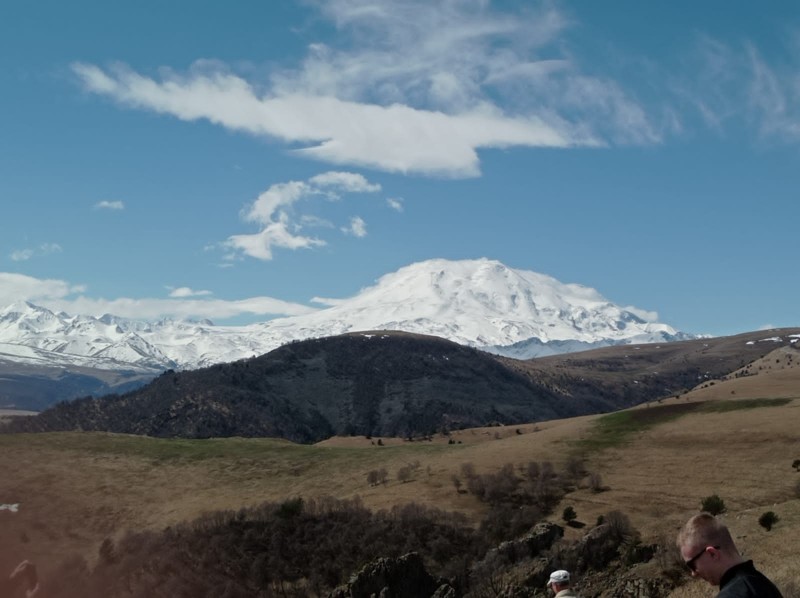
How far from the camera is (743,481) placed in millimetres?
54281

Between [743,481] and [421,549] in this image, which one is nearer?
[421,549]

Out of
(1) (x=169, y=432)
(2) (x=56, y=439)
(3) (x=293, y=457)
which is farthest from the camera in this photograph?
(1) (x=169, y=432)

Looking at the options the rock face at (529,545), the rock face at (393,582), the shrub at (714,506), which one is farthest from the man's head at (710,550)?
the shrub at (714,506)

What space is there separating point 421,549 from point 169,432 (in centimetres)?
16384

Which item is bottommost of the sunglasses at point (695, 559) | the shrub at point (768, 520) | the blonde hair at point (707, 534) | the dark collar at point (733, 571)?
the shrub at point (768, 520)

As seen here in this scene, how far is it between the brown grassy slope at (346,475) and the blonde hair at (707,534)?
1232 inches

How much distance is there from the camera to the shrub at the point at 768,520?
3284 cm

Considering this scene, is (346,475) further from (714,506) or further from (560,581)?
(560,581)

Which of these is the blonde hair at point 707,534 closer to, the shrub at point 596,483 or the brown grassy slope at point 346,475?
the brown grassy slope at point 346,475

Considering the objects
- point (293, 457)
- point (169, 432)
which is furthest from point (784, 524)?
point (169, 432)

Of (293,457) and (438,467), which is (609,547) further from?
(293,457)

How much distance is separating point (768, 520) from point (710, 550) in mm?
31541

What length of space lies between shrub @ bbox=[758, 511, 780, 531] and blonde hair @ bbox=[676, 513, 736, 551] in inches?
1208

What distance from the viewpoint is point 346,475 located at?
73.2 meters
